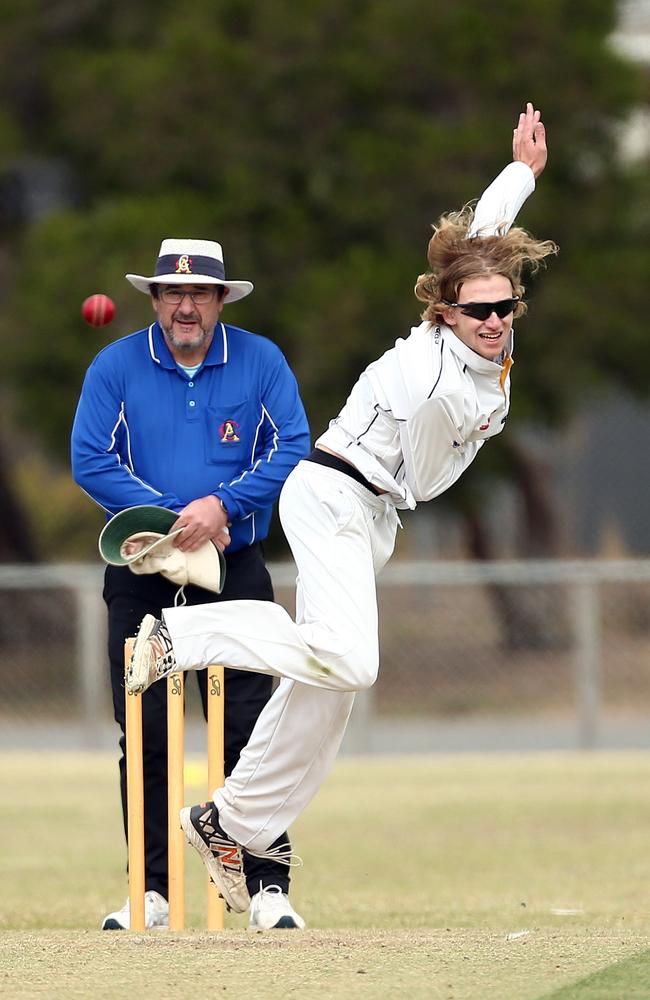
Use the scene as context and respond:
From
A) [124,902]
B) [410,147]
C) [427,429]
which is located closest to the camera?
[427,429]

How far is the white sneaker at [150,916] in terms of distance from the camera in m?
5.48

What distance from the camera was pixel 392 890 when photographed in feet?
22.2

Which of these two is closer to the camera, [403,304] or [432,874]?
[432,874]

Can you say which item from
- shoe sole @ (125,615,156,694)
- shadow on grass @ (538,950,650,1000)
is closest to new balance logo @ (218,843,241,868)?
shoe sole @ (125,615,156,694)

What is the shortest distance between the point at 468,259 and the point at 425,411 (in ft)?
1.56

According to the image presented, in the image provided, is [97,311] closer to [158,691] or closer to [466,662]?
[158,691]

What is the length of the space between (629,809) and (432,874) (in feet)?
6.65

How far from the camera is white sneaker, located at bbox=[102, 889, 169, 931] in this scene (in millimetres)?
5484

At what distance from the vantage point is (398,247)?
43.7 ft

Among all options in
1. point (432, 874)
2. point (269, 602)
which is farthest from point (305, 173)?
point (269, 602)

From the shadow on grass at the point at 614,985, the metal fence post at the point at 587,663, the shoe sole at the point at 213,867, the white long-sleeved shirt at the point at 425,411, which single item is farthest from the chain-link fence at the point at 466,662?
the shadow on grass at the point at 614,985

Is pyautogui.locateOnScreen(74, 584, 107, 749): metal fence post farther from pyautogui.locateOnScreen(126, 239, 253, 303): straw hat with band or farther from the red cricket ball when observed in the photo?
pyautogui.locateOnScreen(126, 239, 253, 303): straw hat with band

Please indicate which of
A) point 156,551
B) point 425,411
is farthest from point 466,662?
point 425,411

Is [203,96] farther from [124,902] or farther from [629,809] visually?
[124,902]
